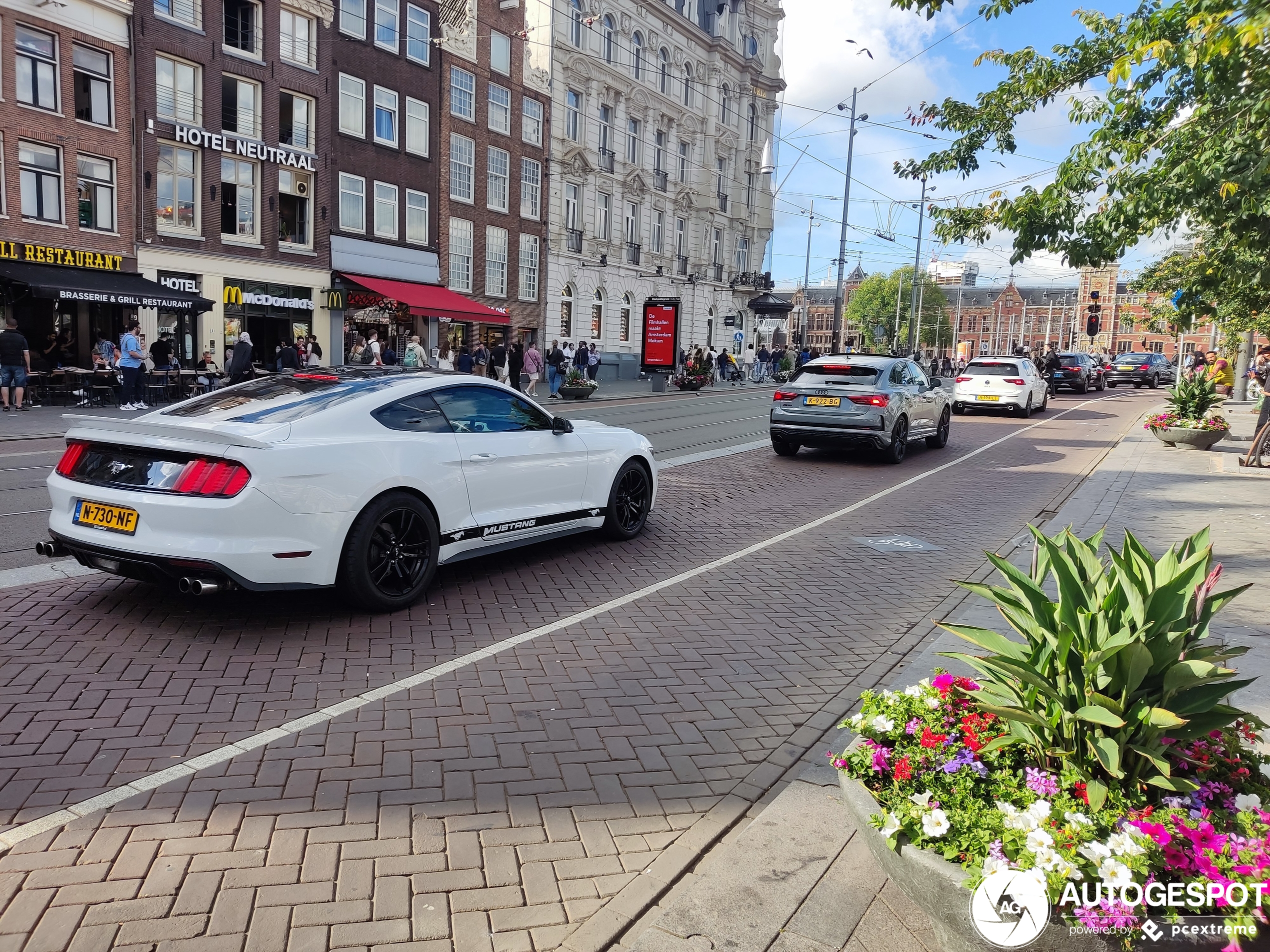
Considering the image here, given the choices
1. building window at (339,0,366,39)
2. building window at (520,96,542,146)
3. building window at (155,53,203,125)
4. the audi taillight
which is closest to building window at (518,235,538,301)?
building window at (520,96,542,146)

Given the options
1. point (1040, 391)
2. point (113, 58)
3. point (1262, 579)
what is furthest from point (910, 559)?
point (113, 58)

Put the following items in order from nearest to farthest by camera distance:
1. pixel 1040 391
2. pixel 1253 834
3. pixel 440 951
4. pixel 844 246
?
1. pixel 1253 834
2. pixel 440 951
3. pixel 1040 391
4. pixel 844 246

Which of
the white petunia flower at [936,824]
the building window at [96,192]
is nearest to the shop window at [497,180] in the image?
the building window at [96,192]

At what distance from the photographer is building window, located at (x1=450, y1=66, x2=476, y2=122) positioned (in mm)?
34312

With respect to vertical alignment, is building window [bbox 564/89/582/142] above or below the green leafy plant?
above

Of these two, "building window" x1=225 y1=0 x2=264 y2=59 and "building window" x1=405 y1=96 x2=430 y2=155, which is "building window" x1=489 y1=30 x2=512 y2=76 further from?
"building window" x1=225 y1=0 x2=264 y2=59

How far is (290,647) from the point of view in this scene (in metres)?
5.07

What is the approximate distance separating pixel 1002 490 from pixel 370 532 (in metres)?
9.12

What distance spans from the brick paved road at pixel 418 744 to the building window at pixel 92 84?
22.0 m

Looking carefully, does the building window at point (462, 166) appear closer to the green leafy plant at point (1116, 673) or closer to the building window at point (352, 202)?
the building window at point (352, 202)

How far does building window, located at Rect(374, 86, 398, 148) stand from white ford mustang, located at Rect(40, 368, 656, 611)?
92.1 ft

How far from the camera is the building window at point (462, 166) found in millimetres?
34625

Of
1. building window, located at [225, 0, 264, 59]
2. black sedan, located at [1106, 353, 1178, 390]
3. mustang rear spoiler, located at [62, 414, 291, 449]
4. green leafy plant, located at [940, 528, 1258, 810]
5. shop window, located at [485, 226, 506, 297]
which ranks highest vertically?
building window, located at [225, 0, 264, 59]

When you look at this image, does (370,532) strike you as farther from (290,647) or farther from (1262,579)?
(1262,579)
